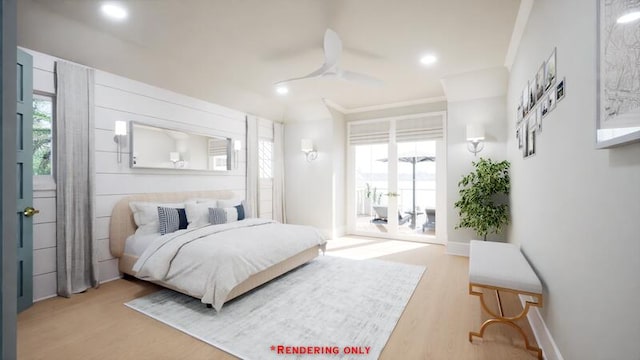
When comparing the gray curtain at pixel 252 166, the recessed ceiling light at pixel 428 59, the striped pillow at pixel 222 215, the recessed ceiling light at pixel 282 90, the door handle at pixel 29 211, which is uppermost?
the recessed ceiling light at pixel 428 59

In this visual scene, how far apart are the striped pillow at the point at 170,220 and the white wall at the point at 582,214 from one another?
369cm

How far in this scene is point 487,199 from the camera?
3.93m

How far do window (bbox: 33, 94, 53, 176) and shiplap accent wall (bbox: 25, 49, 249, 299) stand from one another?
6.3 inches

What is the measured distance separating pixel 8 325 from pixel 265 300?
2258 mm

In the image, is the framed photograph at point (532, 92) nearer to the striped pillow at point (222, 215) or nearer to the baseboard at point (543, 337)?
the baseboard at point (543, 337)

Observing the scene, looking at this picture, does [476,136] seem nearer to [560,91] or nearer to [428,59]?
[428,59]

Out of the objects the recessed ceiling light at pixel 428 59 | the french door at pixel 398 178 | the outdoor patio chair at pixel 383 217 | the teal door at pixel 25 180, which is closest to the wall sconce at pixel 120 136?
the teal door at pixel 25 180

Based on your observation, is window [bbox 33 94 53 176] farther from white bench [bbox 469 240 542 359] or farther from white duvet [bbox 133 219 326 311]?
white bench [bbox 469 240 542 359]

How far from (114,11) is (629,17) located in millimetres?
3413

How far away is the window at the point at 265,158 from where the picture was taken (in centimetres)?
566

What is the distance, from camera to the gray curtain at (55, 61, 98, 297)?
9.39ft

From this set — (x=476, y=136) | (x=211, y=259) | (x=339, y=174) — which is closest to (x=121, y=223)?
(x=211, y=259)

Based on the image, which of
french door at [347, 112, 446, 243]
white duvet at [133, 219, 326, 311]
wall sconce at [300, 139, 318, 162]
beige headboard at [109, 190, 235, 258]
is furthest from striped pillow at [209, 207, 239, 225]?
french door at [347, 112, 446, 243]

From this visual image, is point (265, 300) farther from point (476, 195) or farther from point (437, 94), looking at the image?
point (437, 94)
